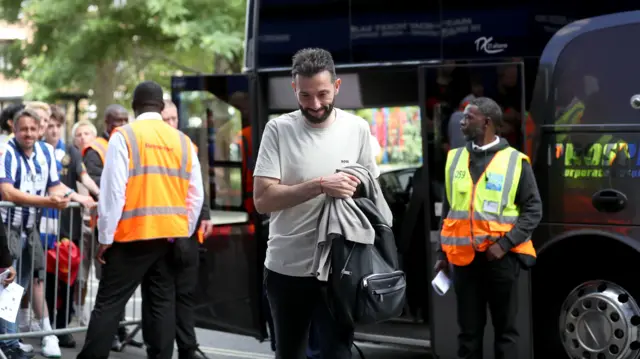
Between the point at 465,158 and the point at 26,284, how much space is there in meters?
3.17

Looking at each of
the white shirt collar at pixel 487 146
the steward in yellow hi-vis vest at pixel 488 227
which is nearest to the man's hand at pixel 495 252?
the steward in yellow hi-vis vest at pixel 488 227

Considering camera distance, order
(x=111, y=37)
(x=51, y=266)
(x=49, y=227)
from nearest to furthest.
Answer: (x=49, y=227)
(x=51, y=266)
(x=111, y=37)

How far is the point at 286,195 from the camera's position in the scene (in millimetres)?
4574

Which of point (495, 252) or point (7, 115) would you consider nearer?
point (495, 252)

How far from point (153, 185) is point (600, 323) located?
9.03 ft

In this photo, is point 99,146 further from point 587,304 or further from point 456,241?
point 587,304

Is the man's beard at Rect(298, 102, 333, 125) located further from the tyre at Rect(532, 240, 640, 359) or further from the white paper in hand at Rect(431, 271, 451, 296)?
the tyre at Rect(532, 240, 640, 359)

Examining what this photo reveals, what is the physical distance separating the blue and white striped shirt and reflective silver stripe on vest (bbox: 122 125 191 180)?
58.9 inches

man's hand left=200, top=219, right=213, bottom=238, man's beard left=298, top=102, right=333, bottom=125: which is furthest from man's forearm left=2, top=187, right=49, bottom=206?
man's beard left=298, top=102, right=333, bottom=125

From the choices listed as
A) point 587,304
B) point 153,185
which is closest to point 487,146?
point 587,304

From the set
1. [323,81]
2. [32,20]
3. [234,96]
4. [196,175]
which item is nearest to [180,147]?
[196,175]

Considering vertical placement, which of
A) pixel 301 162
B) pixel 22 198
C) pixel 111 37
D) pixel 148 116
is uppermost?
pixel 111 37

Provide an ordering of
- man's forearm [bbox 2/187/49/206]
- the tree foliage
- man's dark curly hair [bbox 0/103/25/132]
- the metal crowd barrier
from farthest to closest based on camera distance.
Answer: the tree foliage → man's dark curly hair [bbox 0/103/25/132] → the metal crowd barrier → man's forearm [bbox 2/187/49/206]

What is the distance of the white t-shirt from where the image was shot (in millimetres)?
4641
